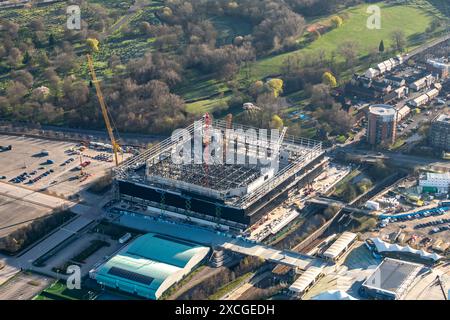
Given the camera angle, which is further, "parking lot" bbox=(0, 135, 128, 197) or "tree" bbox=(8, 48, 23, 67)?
"tree" bbox=(8, 48, 23, 67)

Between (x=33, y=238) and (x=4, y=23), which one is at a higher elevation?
(x=4, y=23)

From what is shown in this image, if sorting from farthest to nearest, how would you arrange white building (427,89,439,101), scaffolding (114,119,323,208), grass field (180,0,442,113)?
grass field (180,0,442,113)
white building (427,89,439,101)
scaffolding (114,119,323,208)

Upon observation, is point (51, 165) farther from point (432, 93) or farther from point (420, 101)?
point (432, 93)

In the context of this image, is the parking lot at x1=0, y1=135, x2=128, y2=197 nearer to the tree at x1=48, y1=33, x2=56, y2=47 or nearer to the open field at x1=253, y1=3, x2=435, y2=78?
the tree at x1=48, y1=33, x2=56, y2=47

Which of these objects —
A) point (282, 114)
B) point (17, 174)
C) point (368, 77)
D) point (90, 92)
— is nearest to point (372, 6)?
point (368, 77)

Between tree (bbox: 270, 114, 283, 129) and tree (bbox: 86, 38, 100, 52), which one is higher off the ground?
tree (bbox: 86, 38, 100, 52)

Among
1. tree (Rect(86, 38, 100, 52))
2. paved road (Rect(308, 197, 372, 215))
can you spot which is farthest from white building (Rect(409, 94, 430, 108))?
tree (Rect(86, 38, 100, 52))

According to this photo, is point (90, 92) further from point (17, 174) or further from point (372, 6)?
point (372, 6)

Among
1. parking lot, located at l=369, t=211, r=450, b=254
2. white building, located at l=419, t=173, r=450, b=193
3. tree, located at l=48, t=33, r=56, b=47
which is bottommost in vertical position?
parking lot, located at l=369, t=211, r=450, b=254
